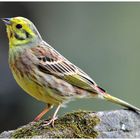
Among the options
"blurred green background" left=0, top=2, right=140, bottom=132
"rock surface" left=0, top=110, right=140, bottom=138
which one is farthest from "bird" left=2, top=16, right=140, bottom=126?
"blurred green background" left=0, top=2, right=140, bottom=132

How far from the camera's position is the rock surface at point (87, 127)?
6180 mm

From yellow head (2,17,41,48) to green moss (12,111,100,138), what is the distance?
783 mm

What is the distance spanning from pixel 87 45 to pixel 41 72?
13.9 ft

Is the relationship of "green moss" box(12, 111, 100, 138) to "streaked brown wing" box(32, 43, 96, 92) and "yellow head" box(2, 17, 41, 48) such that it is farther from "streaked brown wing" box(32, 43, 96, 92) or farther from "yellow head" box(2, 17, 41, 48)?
"yellow head" box(2, 17, 41, 48)

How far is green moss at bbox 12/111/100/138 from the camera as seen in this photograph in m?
6.18

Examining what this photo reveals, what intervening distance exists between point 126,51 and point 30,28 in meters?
4.90

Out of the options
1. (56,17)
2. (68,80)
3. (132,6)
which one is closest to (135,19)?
(132,6)

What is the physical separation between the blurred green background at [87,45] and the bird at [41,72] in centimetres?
281

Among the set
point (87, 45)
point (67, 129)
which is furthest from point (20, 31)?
point (87, 45)

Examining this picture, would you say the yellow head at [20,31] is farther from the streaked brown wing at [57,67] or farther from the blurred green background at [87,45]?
the blurred green background at [87,45]

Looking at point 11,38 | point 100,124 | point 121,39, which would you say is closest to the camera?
point 100,124

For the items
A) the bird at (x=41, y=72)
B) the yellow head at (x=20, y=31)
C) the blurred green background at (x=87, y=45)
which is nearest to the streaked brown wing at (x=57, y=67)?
the bird at (x=41, y=72)

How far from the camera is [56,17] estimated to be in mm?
11797

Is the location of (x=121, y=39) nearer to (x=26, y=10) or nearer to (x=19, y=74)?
(x=26, y=10)
